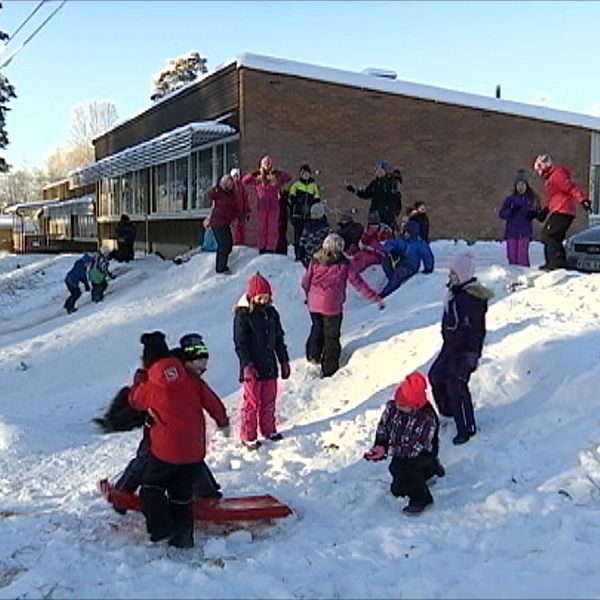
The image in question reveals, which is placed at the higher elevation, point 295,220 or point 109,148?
point 109,148

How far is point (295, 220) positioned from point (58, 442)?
7291mm

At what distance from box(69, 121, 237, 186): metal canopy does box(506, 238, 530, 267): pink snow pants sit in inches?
406

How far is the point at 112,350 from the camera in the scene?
44.3 ft

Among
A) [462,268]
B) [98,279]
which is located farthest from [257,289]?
[98,279]

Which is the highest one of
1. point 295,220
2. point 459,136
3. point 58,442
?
point 459,136

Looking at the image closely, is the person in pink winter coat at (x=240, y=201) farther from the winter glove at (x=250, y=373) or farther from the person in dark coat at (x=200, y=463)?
the person in dark coat at (x=200, y=463)

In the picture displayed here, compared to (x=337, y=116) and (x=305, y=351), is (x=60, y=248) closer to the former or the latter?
(x=337, y=116)

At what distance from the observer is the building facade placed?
71.1 ft

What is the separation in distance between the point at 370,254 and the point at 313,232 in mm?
1074

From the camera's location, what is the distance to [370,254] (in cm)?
1296

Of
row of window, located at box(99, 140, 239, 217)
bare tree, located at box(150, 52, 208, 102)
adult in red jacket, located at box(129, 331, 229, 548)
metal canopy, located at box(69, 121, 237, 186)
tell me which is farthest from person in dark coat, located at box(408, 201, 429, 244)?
bare tree, located at box(150, 52, 208, 102)

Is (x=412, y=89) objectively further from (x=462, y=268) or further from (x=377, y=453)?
(x=377, y=453)

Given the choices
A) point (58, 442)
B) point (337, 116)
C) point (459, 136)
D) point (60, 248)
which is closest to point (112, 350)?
point (58, 442)

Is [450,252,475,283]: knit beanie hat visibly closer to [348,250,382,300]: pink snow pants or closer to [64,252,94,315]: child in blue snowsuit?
[348,250,382,300]: pink snow pants
